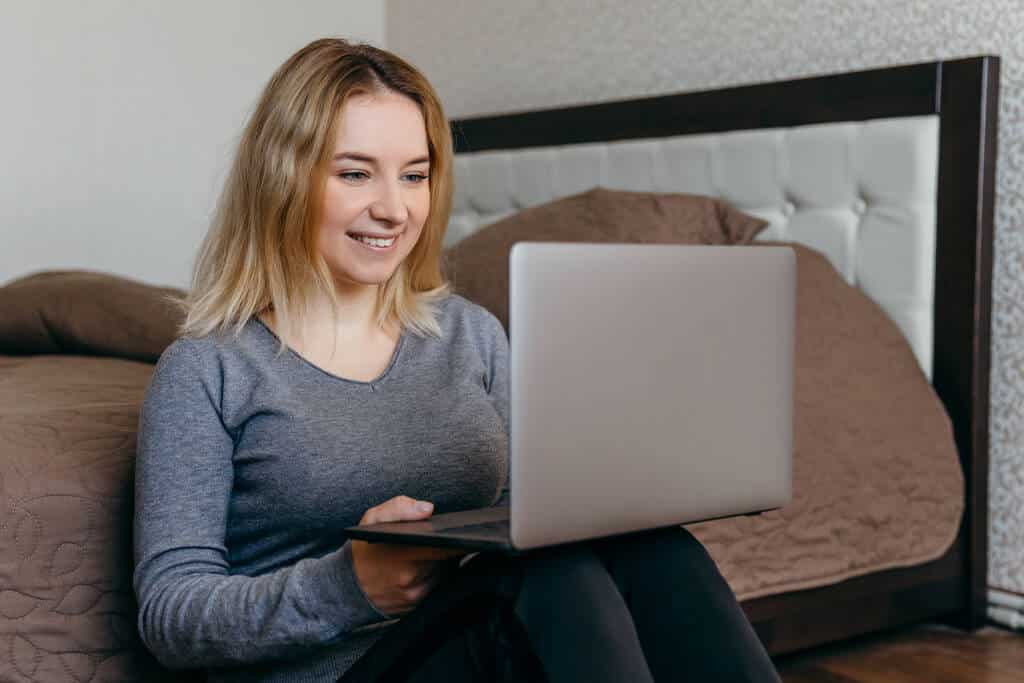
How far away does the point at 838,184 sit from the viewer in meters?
2.21

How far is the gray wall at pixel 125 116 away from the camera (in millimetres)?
3104

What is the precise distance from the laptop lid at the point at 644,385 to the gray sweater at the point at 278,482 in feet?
0.65

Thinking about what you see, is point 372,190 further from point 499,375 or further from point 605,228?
point 605,228

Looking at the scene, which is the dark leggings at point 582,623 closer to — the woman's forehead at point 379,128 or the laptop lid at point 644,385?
the laptop lid at point 644,385

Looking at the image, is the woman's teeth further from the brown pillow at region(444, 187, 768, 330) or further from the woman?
the brown pillow at region(444, 187, 768, 330)

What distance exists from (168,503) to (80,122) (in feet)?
7.73

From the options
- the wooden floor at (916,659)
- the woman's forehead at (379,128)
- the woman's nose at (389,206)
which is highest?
the woman's forehead at (379,128)

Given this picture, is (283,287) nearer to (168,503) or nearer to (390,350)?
(390,350)

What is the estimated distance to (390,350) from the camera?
1286 mm

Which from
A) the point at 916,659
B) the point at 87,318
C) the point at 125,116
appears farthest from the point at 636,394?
the point at 125,116

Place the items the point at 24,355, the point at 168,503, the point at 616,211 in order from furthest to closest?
the point at 24,355 → the point at 616,211 → the point at 168,503

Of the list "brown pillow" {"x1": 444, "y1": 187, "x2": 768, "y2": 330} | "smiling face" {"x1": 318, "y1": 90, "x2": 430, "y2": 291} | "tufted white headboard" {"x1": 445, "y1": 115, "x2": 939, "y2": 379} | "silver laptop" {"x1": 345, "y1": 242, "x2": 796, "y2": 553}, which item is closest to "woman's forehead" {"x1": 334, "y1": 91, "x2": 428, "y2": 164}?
"smiling face" {"x1": 318, "y1": 90, "x2": 430, "y2": 291}

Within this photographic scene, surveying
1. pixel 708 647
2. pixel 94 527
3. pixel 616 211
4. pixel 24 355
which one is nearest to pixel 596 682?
pixel 708 647

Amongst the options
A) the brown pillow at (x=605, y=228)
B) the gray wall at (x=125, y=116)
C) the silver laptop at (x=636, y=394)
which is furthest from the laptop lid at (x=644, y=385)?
the gray wall at (x=125, y=116)
